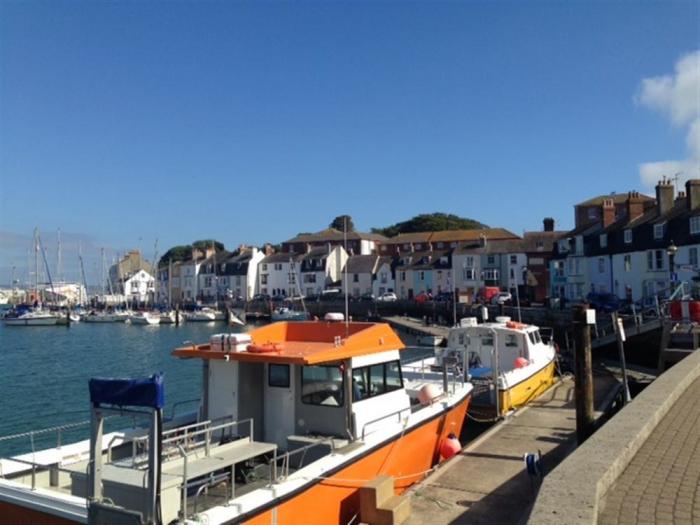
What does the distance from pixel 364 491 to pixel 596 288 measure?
44.0 metres

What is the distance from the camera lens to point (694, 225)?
124 feet

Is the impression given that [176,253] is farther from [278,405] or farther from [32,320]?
[278,405]

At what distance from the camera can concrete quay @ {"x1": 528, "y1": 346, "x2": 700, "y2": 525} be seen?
18.1 feet

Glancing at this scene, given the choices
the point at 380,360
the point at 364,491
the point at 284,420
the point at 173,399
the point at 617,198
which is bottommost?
the point at 173,399

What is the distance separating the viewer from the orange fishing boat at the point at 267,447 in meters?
6.73

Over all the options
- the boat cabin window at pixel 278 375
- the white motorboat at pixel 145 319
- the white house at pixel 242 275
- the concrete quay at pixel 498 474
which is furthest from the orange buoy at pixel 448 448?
the white house at pixel 242 275

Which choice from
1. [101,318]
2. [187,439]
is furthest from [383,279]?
[187,439]

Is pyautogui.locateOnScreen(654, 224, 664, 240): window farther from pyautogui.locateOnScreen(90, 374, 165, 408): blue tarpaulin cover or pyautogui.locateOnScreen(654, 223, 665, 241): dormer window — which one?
pyautogui.locateOnScreen(90, 374, 165, 408): blue tarpaulin cover

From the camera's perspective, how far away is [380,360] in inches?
427

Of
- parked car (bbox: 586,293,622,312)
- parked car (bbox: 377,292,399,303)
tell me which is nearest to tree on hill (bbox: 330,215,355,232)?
parked car (bbox: 377,292,399,303)

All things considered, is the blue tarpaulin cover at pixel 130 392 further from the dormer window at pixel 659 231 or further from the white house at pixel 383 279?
the white house at pixel 383 279

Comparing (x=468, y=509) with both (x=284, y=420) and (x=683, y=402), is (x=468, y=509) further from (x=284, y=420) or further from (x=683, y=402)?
(x=683, y=402)

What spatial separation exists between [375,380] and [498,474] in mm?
2677

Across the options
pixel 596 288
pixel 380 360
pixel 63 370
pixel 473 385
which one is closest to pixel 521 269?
pixel 596 288
